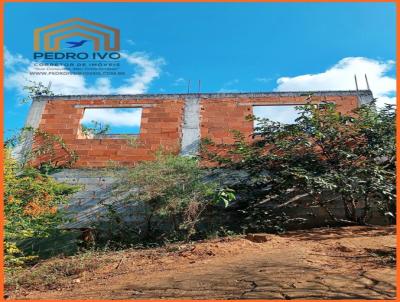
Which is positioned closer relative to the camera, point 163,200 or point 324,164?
point 163,200

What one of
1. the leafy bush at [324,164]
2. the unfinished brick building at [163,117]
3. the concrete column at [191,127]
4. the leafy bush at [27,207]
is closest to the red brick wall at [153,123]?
the unfinished brick building at [163,117]

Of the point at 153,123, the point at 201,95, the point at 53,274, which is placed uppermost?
the point at 201,95

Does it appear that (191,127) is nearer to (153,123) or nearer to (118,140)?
(153,123)

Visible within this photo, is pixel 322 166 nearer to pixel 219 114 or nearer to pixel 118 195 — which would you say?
pixel 219 114

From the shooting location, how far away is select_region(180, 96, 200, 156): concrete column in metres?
9.02

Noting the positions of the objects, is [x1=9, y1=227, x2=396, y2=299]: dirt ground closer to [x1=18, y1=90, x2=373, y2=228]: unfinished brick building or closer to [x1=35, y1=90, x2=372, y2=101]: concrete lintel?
[x1=18, y1=90, x2=373, y2=228]: unfinished brick building

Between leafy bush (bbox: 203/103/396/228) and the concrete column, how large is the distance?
3.62 feet

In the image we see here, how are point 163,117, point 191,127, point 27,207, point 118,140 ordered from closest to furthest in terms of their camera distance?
point 27,207
point 118,140
point 191,127
point 163,117

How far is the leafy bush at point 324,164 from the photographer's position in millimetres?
6754

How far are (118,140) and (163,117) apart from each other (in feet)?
4.44

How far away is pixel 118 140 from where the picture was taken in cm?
923

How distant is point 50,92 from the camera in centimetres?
1091

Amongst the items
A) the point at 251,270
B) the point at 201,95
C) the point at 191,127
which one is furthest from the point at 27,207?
the point at 201,95

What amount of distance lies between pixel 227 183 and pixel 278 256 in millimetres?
3507
